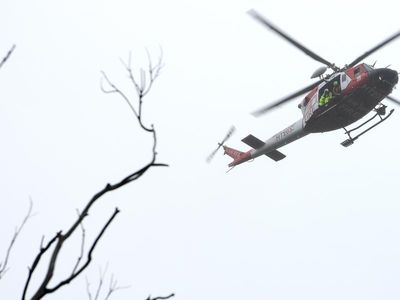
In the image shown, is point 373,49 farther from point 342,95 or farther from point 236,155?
point 236,155

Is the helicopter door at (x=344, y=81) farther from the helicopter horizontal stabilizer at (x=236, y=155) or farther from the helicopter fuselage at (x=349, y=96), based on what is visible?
the helicopter horizontal stabilizer at (x=236, y=155)

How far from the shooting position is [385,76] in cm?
1786

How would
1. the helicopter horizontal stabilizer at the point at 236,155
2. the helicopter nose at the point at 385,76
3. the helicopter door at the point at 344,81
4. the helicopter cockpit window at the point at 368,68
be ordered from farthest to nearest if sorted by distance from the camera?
the helicopter horizontal stabilizer at the point at 236,155 → the helicopter door at the point at 344,81 → the helicopter cockpit window at the point at 368,68 → the helicopter nose at the point at 385,76

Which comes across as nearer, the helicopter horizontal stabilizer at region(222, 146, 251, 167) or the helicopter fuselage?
the helicopter fuselage

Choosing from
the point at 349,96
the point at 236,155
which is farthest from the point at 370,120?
the point at 236,155

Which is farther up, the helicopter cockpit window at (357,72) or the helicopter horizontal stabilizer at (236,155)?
the helicopter horizontal stabilizer at (236,155)

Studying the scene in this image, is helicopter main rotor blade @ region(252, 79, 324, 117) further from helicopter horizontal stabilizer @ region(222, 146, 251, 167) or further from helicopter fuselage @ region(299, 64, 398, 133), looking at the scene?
helicopter horizontal stabilizer @ region(222, 146, 251, 167)

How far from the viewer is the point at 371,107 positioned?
1864cm

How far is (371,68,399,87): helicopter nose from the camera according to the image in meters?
17.8

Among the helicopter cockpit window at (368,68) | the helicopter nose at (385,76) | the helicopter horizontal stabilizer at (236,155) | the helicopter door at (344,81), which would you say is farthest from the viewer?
the helicopter horizontal stabilizer at (236,155)

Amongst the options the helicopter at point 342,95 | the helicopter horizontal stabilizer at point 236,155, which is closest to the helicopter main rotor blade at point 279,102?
the helicopter at point 342,95

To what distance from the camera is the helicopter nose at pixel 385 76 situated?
17.8 meters

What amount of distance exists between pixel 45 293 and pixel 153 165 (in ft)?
2.90

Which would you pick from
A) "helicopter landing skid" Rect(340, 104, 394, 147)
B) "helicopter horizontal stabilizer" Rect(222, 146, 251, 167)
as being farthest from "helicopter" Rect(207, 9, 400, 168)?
"helicopter horizontal stabilizer" Rect(222, 146, 251, 167)
